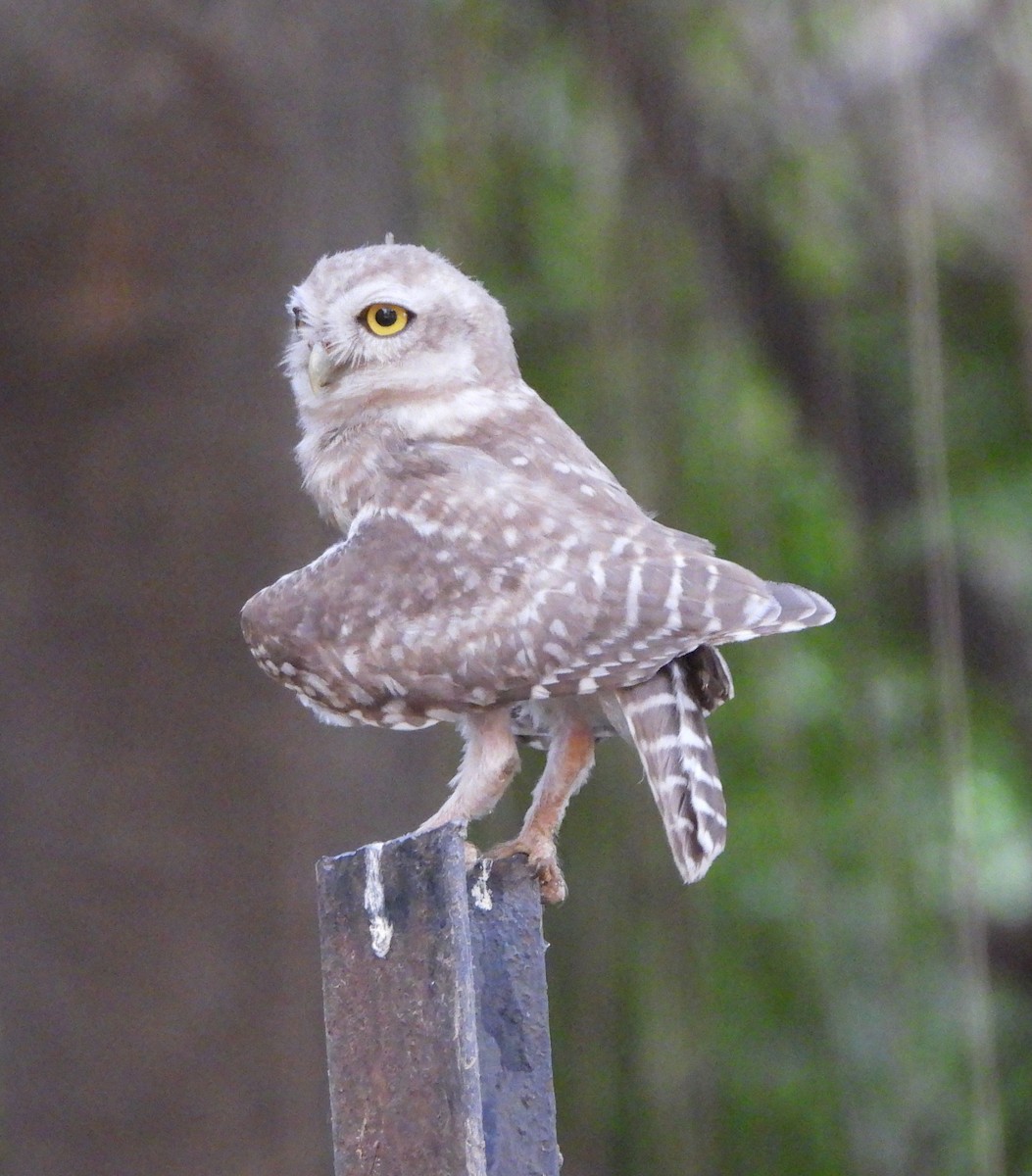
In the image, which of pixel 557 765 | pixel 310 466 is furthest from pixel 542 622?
pixel 310 466

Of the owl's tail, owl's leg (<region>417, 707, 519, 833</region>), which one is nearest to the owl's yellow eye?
owl's leg (<region>417, 707, 519, 833</region>)

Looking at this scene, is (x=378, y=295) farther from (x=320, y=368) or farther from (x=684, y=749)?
(x=684, y=749)

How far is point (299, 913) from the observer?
172 inches

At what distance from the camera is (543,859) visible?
271 cm

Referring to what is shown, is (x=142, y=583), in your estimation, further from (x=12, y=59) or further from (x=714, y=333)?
(x=714, y=333)

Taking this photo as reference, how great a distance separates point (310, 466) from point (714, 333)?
275 cm

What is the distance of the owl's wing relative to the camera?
2.52 metres

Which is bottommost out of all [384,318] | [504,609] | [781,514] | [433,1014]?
[433,1014]

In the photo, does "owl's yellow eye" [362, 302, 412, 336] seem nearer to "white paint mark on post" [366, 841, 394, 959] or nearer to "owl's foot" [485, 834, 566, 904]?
"owl's foot" [485, 834, 566, 904]

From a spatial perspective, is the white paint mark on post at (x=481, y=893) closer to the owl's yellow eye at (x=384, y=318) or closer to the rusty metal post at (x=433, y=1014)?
the rusty metal post at (x=433, y=1014)

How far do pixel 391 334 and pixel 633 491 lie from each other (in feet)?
6.53

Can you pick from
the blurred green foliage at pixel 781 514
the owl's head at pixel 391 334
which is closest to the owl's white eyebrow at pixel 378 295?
the owl's head at pixel 391 334

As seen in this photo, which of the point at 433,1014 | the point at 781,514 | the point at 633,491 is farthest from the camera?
the point at 781,514

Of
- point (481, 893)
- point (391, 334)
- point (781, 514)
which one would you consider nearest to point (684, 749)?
point (481, 893)
